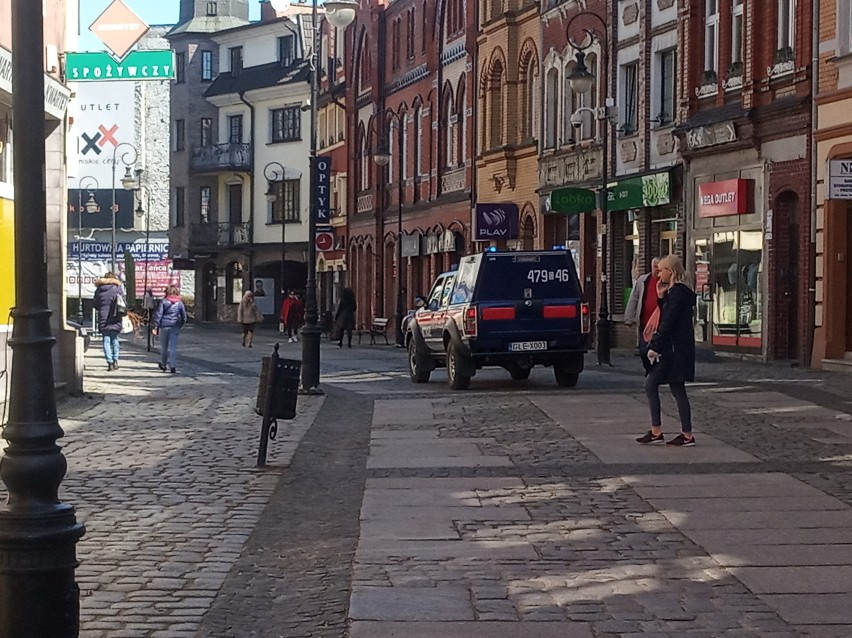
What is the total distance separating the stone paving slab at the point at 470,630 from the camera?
6.82m

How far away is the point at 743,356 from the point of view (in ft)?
97.5

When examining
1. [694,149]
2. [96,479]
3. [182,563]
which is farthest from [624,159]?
[182,563]

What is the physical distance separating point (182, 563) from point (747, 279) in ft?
73.6

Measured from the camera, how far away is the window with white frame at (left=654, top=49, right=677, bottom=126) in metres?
34.0

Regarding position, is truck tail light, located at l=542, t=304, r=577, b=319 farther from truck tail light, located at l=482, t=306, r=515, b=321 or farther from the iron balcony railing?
the iron balcony railing

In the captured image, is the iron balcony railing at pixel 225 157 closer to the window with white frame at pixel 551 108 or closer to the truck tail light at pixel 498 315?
the window with white frame at pixel 551 108

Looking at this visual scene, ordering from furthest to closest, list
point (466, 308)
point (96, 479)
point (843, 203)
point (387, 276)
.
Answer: point (387, 276), point (843, 203), point (466, 308), point (96, 479)

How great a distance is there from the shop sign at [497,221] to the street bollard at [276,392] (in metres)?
29.5

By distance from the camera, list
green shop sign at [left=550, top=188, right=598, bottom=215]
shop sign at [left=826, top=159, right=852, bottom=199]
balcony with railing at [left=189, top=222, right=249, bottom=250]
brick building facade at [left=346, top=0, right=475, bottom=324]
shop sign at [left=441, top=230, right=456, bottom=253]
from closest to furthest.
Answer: shop sign at [left=826, top=159, right=852, bottom=199] → green shop sign at [left=550, top=188, right=598, bottom=215] → shop sign at [left=441, top=230, right=456, bottom=253] → brick building facade at [left=346, top=0, right=475, bottom=324] → balcony with railing at [left=189, top=222, right=249, bottom=250]

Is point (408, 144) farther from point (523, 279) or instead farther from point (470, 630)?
point (470, 630)

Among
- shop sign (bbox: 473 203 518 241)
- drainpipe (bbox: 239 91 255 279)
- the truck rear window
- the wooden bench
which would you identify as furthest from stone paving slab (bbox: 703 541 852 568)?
drainpipe (bbox: 239 91 255 279)

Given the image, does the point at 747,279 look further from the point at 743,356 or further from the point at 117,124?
the point at 117,124

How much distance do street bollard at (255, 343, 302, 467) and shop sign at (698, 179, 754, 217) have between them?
17694 mm

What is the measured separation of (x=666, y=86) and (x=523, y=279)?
1305cm
